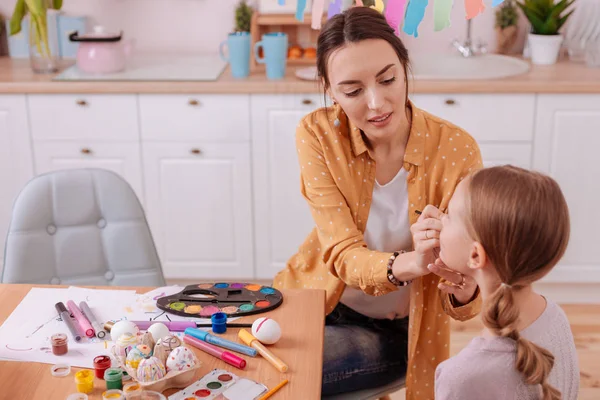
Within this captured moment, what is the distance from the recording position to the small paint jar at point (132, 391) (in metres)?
1.18

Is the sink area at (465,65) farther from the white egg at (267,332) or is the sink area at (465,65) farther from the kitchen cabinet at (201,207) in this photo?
the white egg at (267,332)

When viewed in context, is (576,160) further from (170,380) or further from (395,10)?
(170,380)

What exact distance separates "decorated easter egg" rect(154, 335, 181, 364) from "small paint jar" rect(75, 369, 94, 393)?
0.34 ft

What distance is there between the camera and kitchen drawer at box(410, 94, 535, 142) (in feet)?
9.22

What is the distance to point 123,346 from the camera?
49.9 inches

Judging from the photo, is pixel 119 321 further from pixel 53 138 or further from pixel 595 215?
pixel 595 215

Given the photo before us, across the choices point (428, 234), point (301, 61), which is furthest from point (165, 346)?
point (301, 61)

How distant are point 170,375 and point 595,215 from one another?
85.7 inches

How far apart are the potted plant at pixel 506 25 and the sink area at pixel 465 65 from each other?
9cm

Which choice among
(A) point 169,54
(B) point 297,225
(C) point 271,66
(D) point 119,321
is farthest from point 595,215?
(D) point 119,321

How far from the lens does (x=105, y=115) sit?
2.90 m

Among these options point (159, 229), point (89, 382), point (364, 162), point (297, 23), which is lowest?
point (159, 229)

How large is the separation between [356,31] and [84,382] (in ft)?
2.86

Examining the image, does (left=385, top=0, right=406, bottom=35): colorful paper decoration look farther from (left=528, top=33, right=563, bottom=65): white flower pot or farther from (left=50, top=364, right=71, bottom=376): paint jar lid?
(left=528, top=33, right=563, bottom=65): white flower pot
